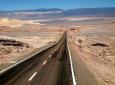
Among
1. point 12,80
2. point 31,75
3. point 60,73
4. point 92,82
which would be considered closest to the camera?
point 12,80

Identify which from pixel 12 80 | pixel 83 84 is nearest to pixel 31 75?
pixel 12 80

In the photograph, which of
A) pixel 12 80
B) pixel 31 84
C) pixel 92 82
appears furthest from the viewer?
pixel 92 82

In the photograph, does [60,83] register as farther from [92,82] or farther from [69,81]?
[92,82]

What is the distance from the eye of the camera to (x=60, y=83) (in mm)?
14969

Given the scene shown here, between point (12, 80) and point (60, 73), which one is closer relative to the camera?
point (12, 80)

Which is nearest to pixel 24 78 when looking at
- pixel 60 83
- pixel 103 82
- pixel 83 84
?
pixel 60 83

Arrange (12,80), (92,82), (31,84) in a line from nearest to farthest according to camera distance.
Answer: (31,84) → (12,80) → (92,82)

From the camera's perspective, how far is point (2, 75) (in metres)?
16.8

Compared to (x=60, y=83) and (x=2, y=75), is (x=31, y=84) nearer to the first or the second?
(x=60, y=83)

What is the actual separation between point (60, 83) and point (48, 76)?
8.35 feet

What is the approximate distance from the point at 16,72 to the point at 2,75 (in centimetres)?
182

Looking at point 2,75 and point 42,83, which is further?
point 2,75

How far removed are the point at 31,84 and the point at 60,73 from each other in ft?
15.6

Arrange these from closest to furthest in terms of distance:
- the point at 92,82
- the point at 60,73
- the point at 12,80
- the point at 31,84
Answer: the point at 31,84 → the point at 12,80 → the point at 92,82 → the point at 60,73
